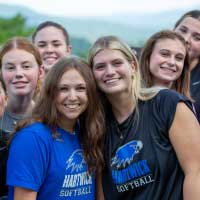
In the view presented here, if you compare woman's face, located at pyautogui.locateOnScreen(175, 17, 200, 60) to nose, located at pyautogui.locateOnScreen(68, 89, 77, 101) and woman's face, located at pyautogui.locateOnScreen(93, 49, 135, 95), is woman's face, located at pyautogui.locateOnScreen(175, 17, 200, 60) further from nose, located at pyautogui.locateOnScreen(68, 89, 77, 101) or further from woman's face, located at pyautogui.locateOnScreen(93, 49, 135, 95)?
nose, located at pyautogui.locateOnScreen(68, 89, 77, 101)

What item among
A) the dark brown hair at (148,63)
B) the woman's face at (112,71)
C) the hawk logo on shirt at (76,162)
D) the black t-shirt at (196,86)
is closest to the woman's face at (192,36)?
the black t-shirt at (196,86)

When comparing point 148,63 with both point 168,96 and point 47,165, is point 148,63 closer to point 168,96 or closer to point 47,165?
point 168,96

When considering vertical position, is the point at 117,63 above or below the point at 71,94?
above

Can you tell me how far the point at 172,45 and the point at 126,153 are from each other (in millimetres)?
1321

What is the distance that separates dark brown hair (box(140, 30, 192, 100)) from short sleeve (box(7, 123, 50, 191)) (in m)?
1.39

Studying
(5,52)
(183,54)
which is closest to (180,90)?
(183,54)

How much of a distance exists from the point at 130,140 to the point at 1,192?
943mm

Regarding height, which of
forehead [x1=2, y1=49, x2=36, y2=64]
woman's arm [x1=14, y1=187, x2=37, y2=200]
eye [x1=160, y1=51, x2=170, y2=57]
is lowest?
woman's arm [x1=14, y1=187, x2=37, y2=200]

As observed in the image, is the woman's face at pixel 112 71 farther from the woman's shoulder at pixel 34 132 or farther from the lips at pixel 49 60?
the lips at pixel 49 60

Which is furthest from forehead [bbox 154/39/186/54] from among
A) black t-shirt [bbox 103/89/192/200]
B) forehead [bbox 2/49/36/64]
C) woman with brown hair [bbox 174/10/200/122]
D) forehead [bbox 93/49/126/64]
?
forehead [bbox 2/49/36/64]

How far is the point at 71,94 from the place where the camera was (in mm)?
3029

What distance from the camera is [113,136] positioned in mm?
3127

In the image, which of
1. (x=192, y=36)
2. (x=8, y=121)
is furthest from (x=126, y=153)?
(x=192, y=36)

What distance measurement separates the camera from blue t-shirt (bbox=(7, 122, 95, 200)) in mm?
2801
